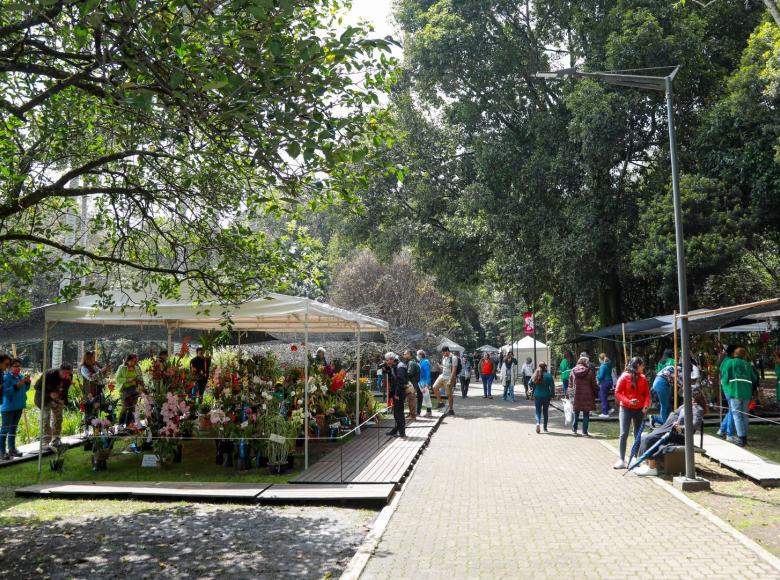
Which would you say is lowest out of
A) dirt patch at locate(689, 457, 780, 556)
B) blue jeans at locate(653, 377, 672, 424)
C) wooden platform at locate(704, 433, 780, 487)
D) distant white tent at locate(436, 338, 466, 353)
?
dirt patch at locate(689, 457, 780, 556)

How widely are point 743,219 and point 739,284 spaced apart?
12.3 ft

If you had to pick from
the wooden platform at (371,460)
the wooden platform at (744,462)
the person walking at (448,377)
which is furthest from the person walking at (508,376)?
the wooden platform at (744,462)

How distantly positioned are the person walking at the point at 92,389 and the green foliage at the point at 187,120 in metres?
2.08

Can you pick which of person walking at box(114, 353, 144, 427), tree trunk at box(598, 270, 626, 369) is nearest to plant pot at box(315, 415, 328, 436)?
person walking at box(114, 353, 144, 427)

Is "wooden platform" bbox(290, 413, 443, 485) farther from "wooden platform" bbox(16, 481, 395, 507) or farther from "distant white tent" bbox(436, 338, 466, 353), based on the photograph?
"distant white tent" bbox(436, 338, 466, 353)

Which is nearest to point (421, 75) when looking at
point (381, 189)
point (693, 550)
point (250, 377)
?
point (381, 189)

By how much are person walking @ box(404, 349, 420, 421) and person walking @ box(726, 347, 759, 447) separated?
7231 mm

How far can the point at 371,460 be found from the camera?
11.6 metres

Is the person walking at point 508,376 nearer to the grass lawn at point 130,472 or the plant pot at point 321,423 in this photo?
the plant pot at point 321,423

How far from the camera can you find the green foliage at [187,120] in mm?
6090

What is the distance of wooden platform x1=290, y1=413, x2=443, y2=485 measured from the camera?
32.1 ft

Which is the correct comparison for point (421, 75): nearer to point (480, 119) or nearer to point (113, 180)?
point (480, 119)

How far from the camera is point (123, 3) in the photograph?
18.4 ft

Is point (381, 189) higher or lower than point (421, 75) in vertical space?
lower
